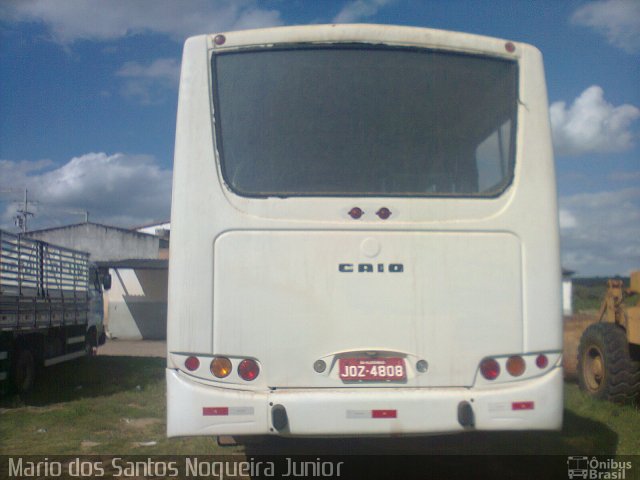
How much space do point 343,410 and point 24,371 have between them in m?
8.22

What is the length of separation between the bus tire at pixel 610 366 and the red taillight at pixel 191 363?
6.48 m

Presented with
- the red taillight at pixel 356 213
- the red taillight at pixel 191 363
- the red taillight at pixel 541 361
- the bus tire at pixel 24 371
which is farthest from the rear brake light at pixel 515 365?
the bus tire at pixel 24 371

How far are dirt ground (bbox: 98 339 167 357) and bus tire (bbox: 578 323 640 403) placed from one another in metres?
12.7

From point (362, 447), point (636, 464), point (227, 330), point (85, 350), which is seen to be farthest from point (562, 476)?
point (85, 350)

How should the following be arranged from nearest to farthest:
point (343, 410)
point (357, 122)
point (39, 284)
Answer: point (343, 410), point (357, 122), point (39, 284)

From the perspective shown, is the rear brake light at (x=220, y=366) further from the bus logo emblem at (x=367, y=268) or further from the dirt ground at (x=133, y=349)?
the dirt ground at (x=133, y=349)

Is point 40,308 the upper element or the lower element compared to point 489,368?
upper

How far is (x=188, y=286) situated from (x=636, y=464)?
471 centimetres

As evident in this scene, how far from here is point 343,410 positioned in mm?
4980

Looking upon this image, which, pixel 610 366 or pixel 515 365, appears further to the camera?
pixel 610 366

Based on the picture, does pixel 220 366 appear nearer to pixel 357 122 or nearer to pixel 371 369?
pixel 371 369

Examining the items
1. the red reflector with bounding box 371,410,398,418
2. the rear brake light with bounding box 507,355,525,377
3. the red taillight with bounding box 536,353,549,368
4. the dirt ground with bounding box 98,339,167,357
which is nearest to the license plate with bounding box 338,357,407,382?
the red reflector with bounding box 371,410,398,418

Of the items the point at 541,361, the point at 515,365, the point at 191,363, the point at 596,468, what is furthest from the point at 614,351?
the point at 191,363

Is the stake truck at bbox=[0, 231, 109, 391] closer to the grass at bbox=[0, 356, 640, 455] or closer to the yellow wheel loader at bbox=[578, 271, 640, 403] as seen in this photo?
the grass at bbox=[0, 356, 640, 455]
